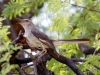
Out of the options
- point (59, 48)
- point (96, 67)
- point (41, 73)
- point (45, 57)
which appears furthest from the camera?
point (59, 48)

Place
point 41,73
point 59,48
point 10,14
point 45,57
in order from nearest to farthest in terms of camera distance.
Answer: point 41,73
point 45,57
point 59,48
point 10,14

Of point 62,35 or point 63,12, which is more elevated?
point 63,12

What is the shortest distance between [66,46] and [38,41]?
44cm

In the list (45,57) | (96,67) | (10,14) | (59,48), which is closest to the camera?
(45,57)

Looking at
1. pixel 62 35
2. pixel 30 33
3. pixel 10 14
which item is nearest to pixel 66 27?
pixel 62 35

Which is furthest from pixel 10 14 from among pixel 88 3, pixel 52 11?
pixel 88 3

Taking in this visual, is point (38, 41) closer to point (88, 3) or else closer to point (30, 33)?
point (30, 33)

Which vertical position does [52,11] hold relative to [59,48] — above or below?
above

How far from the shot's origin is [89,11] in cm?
427

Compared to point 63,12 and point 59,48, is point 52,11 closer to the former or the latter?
point 63,12

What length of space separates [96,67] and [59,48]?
430mm

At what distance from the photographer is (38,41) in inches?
129

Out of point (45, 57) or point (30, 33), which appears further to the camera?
point (30, 33)

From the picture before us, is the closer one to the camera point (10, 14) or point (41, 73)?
point (41, 73)
